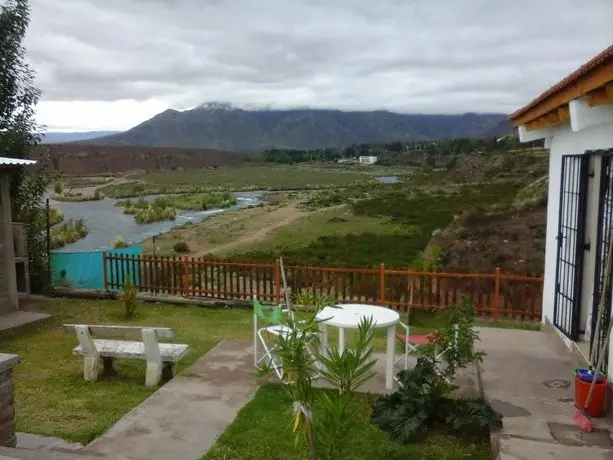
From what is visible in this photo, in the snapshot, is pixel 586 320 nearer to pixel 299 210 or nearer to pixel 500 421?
pixel 500 421

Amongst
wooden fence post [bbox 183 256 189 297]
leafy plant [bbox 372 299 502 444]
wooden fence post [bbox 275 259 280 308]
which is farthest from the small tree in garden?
wooden fence post [bbox 183 256 189 297]

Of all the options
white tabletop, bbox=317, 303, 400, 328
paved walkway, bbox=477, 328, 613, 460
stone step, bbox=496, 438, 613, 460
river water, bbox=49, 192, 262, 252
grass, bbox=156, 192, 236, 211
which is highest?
white tabletop, bbox=317, 303, 400, 328

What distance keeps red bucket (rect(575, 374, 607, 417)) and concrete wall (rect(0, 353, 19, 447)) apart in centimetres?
437

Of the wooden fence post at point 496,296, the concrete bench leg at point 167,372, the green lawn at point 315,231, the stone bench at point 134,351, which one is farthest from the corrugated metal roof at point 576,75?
the green lawn at point 315,231

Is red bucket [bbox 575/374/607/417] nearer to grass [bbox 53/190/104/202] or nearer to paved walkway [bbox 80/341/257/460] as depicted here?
paved walkway [bbox 80/341/257/460]

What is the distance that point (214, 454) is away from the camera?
4.36 m

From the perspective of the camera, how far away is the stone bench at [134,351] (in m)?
5.93

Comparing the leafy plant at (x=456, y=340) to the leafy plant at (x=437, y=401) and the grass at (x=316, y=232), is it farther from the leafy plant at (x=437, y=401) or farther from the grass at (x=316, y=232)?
the grass at (x=316, y=232)

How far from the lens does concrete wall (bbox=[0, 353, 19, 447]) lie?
12.7ft

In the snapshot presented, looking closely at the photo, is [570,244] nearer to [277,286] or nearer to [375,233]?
[277,286]

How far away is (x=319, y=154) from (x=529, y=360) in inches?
5459

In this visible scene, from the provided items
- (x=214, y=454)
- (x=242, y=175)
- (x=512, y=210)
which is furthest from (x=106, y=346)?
(x=242, y=175)

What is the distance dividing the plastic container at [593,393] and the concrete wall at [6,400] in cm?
437

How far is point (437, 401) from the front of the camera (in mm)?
4824
